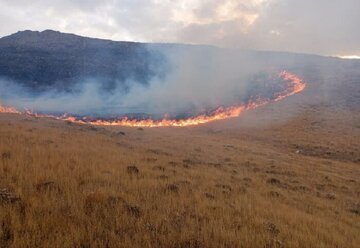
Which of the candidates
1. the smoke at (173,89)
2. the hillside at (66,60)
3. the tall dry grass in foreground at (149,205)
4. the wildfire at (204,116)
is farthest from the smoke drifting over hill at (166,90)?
the tall dry grass in foreground at (149,205)

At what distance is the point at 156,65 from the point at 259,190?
8717 centimetres

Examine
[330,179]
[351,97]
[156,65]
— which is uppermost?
[156,65]

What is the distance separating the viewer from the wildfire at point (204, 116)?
5026 centimetres

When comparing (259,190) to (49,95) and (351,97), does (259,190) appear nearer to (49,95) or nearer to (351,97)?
(351,97)

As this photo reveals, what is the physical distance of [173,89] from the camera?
82.6 metres

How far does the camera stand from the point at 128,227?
729 cm

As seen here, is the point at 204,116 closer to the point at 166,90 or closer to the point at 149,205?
the point at 166,90

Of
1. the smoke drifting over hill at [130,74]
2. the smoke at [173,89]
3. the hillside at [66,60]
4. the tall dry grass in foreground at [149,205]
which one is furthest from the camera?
the hillside at [66,60]

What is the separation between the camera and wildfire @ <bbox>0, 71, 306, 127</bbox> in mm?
50263

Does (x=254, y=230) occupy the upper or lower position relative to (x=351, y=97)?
lower

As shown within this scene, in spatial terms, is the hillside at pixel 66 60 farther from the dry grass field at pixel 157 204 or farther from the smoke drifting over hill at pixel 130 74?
the dry grass field at pixel 157 204

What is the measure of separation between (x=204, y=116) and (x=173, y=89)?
82.2 ft

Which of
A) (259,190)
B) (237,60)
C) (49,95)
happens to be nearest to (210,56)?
(237,60)

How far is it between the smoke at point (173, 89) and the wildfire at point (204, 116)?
3605mm
